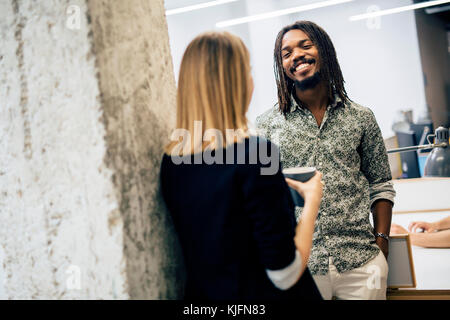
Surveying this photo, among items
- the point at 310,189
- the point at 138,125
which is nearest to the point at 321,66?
the point at 310,189

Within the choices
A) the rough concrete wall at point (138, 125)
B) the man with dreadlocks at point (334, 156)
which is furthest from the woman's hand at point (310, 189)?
the man with dreadlocks at point (334, 156)

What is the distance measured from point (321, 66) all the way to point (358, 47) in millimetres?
4199

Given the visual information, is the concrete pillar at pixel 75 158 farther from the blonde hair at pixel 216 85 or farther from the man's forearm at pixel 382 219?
the man's forearm at pixel 382 219

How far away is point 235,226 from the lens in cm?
77

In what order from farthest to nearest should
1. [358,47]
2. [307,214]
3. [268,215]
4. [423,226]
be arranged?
[358,47], [423,226], [307,214], [268,215]

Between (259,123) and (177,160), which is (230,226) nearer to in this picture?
(177,160)

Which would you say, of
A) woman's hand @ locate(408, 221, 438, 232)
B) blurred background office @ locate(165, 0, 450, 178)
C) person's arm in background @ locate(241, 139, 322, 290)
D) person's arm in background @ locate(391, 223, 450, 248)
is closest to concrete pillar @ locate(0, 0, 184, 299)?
person's arm in background @ locate(241, 139, 322, 290)

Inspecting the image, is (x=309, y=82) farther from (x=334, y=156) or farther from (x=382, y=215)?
(x=382, y=215)

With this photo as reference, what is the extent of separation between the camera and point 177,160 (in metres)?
0.85

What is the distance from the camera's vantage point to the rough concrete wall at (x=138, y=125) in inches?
31.2

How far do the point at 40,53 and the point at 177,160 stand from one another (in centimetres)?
37

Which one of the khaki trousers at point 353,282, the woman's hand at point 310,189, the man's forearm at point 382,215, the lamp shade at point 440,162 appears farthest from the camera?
the lamp shade at point 440,162

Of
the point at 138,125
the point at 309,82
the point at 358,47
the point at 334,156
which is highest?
the point at 358,47

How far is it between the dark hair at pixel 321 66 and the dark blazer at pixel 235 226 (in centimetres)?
78
